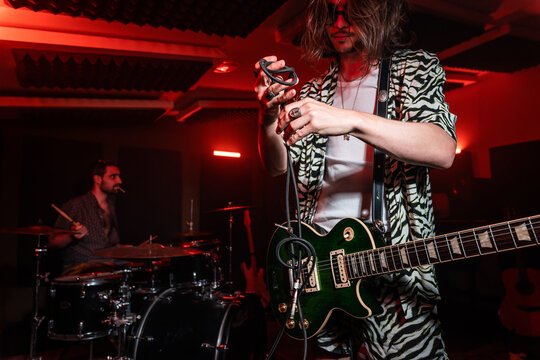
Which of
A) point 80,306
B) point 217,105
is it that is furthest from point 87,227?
point 217,105

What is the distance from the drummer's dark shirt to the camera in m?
4.80

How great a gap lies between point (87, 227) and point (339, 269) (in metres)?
4.83

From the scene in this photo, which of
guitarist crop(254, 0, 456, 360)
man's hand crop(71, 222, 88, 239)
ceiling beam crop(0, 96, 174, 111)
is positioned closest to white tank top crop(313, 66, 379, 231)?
guitarist crop(254, 0, 456, 360)

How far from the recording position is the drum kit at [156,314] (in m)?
2.67

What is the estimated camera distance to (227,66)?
16.4 feet

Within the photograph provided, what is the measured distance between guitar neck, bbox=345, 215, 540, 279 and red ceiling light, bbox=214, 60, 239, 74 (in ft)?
14.3

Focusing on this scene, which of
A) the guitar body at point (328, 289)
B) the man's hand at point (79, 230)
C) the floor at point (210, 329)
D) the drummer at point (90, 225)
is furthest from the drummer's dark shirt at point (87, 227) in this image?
the guitar body at point (328, 289)

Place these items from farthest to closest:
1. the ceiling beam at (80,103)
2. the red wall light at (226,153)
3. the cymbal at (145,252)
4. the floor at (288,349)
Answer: the red wall light at (226,153)
the ceiling beam at (80,103)
the floor at (288,349)
the cymbal at (145,252)

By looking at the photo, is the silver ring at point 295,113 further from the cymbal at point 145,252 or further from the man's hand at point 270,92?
the cymbal at point 145,252

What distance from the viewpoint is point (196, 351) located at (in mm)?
2602

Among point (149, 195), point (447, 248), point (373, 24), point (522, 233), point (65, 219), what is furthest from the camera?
point (149, 195)

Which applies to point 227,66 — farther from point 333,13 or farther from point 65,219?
point 333,13

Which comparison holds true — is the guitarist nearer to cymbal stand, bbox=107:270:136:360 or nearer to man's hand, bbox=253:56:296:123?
man's hand, bbox=253:56:296:123

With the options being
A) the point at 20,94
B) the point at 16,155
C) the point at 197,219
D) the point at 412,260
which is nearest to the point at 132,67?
the point at 20,94
